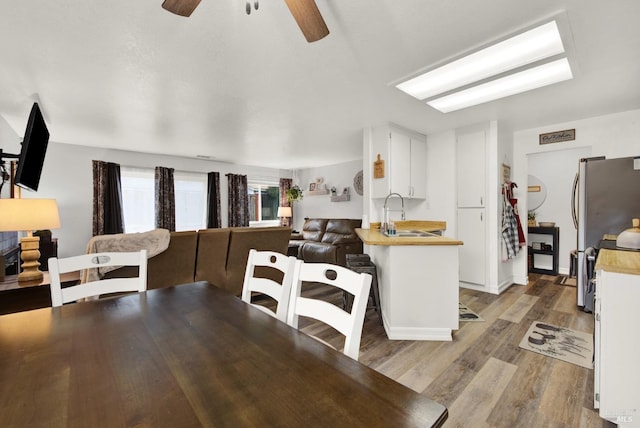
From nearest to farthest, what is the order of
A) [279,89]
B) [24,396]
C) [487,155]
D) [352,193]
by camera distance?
[24,396] → [279,89] → [487,155] → [352,193]

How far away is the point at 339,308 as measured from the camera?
1098mm

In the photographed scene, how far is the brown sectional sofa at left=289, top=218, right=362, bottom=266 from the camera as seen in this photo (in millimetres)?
4812

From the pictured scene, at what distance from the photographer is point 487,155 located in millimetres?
3684

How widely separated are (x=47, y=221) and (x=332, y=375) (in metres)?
2.69

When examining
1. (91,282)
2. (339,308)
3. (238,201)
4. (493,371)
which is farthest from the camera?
(238,201)

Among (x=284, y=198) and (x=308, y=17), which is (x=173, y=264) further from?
(x=284, y=198)

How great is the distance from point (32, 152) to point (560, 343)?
174 inches

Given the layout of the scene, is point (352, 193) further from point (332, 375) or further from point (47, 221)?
point (332, 375)

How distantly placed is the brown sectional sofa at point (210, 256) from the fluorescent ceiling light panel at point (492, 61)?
2232 millimetres

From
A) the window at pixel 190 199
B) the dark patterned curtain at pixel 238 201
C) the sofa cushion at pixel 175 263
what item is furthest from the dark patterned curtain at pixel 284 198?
the sofa cushion at pixel 175 263

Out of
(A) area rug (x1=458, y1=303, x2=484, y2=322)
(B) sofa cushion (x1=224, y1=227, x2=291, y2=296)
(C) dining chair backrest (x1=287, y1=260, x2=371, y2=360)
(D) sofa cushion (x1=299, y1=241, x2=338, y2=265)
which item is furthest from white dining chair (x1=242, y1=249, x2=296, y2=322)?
(D) sofa cushion (x1=299, y1=241, x2=338, y2=265)

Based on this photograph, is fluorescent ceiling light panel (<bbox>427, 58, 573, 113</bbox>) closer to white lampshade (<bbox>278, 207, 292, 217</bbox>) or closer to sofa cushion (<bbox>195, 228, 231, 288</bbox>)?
sofa cushion (<bbox>195, 228, 231, 288</bbox>)

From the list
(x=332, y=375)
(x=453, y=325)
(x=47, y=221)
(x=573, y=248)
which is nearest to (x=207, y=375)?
(x=332, y=375)

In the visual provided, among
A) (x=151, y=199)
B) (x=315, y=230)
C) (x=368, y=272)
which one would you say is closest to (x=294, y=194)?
(x=315, y=230)
